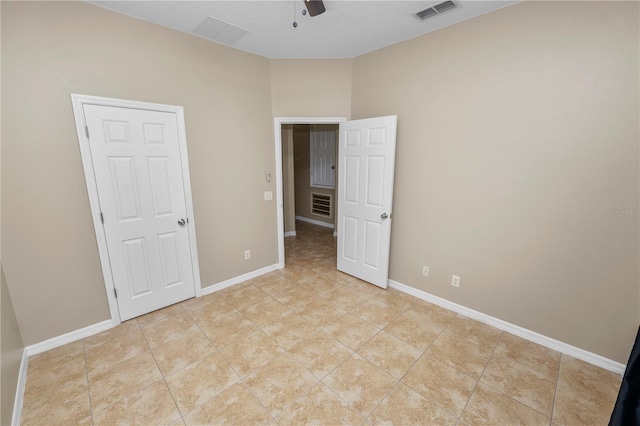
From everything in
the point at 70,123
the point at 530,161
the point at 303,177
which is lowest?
the point at 303,177

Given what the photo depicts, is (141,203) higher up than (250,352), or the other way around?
(141,203)

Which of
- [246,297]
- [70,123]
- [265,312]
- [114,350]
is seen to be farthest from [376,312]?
[70,123]

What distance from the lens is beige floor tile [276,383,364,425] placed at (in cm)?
163

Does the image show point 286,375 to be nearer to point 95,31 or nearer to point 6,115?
point 6,115

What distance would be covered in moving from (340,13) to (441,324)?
9.78 ft

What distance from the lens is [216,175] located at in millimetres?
3039

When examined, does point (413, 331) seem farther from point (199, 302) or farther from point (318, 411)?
point (199, 302)

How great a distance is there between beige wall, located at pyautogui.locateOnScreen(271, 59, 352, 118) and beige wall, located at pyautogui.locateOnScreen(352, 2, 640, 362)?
55 centimetres

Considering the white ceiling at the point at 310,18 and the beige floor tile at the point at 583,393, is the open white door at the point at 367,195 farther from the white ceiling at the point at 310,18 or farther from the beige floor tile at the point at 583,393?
the beige floor tile at the point at 583,393

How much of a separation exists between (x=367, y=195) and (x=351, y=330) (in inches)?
59.9

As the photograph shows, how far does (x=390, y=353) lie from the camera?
86.8 inches

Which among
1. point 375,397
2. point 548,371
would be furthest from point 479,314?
point 375,397

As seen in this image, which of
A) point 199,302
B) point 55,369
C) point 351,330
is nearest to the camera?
point 55,369

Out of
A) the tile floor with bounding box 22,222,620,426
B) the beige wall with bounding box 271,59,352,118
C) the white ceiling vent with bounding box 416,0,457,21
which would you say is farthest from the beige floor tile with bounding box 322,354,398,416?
the white ceiling vent with bounding box 416,0,457,21
